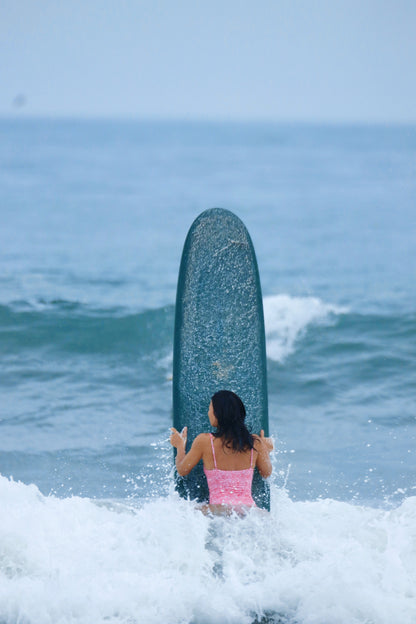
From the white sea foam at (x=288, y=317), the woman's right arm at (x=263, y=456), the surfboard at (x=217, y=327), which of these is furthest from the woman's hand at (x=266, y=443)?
the white sea foam at (x=288, y=317)

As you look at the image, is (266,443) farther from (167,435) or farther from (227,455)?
(167,435)

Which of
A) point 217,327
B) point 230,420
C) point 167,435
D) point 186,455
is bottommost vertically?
point 167,435

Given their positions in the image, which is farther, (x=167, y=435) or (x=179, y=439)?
(x=167, y=435)

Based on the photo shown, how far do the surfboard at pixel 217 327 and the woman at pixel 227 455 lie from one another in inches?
14.8

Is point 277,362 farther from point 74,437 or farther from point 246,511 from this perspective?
point 246,511

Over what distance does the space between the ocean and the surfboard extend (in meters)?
0.43

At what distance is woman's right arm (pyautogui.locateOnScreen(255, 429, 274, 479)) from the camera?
Result: 10.2 ft

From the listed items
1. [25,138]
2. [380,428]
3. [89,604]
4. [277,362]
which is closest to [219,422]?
→ [89,604]

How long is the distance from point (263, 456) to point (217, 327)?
666 millimetres

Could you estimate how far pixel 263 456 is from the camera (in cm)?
312

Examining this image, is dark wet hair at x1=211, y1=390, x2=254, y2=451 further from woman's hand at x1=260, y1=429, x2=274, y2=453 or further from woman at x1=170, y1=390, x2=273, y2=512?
woman's hand at x1=260, y1=429, x2=274, y2=453

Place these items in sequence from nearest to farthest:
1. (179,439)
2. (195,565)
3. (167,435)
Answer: (195,565), (179,439), (167,435)

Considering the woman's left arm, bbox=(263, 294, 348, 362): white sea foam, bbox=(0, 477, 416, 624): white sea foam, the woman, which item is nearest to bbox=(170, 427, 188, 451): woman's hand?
the woman's left arm

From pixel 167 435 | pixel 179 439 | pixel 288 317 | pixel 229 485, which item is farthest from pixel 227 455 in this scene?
pixel 288 317
